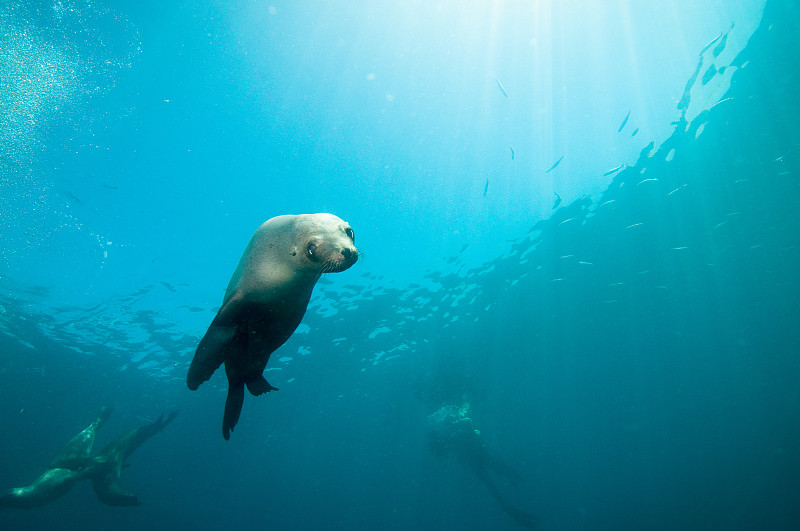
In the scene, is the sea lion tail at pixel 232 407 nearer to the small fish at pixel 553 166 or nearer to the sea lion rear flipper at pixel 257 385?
the sea lion rear flipper at pixel 257 385

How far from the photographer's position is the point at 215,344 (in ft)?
6.23

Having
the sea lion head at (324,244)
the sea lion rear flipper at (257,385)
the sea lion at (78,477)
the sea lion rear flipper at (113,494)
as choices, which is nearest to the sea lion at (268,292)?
the sea lion head at (324,244)

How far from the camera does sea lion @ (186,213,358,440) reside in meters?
1.92

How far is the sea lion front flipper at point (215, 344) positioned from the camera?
73.9 inches

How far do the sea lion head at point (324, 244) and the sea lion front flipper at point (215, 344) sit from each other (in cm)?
51

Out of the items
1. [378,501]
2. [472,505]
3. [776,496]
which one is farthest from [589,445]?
[378,501]

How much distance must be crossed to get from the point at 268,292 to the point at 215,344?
0.41 meters

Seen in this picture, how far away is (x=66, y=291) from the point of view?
45.2 ft

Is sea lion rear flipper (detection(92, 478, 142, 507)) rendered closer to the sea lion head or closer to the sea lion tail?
the sea lion tail

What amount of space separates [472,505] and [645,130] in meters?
71.5

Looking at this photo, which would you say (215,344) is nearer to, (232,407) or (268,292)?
(268,292)

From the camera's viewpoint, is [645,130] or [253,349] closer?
[253,349]

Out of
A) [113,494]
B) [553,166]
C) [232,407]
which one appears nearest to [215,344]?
[232,407]

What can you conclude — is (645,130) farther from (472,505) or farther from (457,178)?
(472,505)
